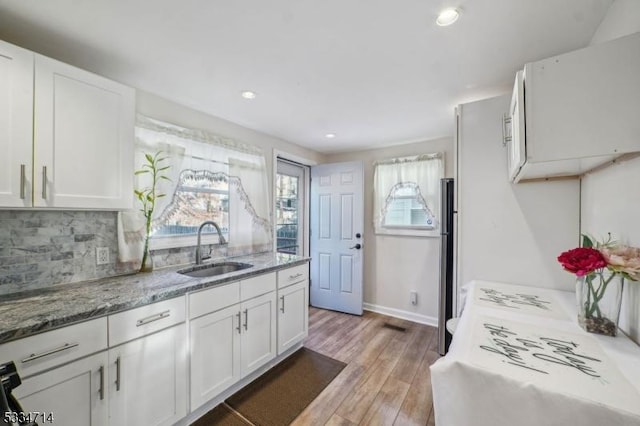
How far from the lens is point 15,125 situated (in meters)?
1.25

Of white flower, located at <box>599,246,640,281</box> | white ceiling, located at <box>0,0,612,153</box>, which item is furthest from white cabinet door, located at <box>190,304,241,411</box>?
white flower, located at <box>599,246,640,281</box>

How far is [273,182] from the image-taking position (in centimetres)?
311

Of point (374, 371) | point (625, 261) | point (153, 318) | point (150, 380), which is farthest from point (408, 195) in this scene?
point (150, 380)

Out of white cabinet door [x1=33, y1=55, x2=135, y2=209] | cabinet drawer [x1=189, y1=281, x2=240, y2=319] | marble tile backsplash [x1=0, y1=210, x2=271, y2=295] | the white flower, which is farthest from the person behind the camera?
cabinet drawer [x1=189, y1=281, x2=240, y2=319]

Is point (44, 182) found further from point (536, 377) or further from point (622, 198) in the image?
point (622, 198)

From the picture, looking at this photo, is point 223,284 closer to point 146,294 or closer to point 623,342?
point 146,294

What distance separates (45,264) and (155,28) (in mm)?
1539

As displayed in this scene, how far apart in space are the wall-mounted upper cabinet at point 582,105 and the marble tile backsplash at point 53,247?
2543 millimetres

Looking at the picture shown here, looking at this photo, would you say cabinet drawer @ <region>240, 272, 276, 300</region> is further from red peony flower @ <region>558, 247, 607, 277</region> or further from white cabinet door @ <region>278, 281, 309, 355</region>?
red peony flower @ <region>558, 247, 607, 277</region>

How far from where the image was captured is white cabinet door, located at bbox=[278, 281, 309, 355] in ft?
7.50

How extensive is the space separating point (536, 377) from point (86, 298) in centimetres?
199

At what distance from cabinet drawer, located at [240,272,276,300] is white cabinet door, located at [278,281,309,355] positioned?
5.9 inches

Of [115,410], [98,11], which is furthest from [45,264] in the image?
[98,11]

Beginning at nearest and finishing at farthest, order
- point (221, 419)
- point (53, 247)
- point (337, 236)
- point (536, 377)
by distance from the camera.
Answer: point (536, 377), point (53, 247), point (221, 419), point (337, 236)
